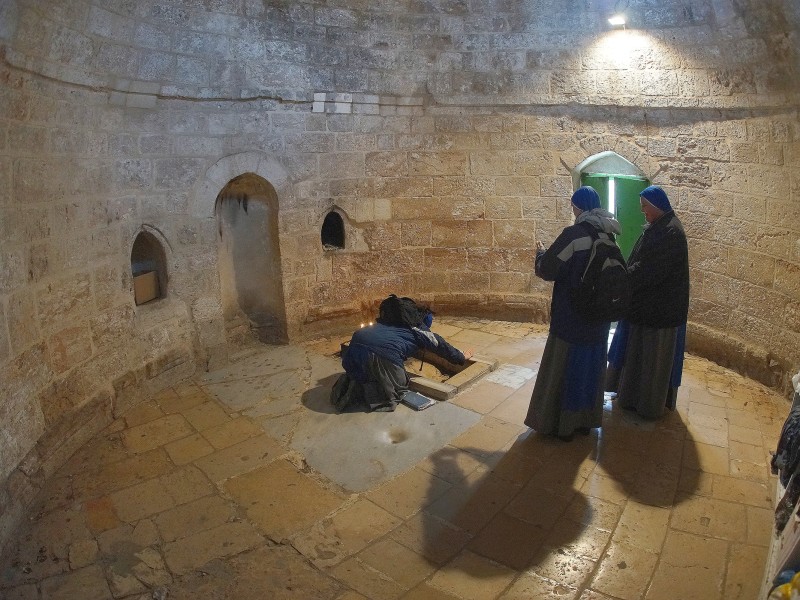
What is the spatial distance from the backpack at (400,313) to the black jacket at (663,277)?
6.09 ft

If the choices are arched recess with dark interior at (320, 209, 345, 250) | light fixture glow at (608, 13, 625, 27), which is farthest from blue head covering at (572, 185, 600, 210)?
arched recess with dark interior at (320, 209, 345, 250)

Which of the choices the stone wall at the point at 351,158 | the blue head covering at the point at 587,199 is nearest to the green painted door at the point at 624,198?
the stone wall at the point at 351,158

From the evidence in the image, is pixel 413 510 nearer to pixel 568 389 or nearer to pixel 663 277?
pixel 568 389

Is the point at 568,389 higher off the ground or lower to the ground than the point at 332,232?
lower

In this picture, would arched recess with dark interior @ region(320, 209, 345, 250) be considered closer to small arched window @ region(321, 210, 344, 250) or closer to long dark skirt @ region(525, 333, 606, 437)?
small arched window @ region(321, 210, 344, 250)

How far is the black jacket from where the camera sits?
4.24 meters

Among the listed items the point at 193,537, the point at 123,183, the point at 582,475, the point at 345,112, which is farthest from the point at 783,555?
the point at 345,112

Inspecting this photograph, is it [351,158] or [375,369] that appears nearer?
[375,369]

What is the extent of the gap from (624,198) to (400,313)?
3.16 m

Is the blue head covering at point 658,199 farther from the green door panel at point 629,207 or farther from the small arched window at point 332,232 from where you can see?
the small arched window at point 332,232

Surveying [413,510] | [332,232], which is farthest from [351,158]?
[413,510]

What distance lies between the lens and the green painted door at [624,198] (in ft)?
21.1

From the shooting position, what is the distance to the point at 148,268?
5.41 meters

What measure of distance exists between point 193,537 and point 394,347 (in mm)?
2117
